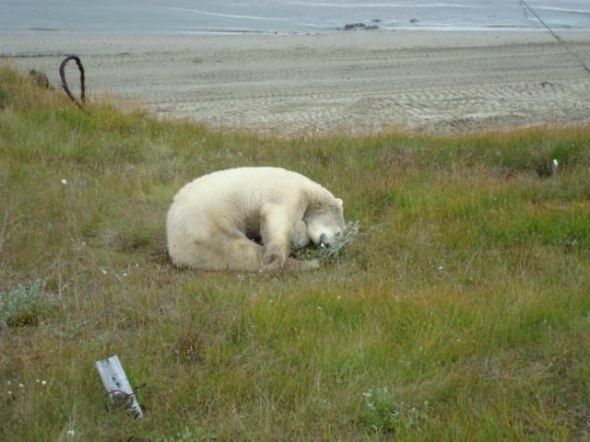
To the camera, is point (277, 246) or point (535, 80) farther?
point (535, 80)

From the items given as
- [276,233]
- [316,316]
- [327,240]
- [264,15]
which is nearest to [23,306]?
[316,316]

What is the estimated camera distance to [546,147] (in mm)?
10078

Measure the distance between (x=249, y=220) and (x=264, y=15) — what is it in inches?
1032

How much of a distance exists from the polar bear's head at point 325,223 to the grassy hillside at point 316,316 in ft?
0.72

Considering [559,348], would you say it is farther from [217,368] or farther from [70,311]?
[70,311]

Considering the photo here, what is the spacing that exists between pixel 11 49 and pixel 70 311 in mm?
16510

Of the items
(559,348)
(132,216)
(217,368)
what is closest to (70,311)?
(217,368)

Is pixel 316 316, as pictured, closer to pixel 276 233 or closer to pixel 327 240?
pixel 276 233

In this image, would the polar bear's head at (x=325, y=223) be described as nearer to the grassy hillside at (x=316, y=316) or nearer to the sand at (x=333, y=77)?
the grassy hillside at (x=316, y=316)

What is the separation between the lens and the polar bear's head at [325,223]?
287 inches

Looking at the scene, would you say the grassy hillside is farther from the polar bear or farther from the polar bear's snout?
the polar bear

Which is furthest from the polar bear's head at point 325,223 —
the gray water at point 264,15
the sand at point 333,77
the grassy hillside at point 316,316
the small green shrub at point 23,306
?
the gray water at point 264,15

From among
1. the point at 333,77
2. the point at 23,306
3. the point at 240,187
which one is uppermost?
the point at 240,187

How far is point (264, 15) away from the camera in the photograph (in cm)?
3216
